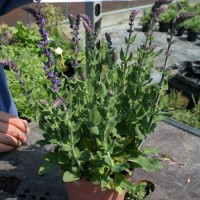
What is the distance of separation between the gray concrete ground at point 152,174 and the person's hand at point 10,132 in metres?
0.06

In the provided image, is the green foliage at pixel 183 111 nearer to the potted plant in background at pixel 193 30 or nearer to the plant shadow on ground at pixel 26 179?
the plant shadow on ground at pixel 26 179

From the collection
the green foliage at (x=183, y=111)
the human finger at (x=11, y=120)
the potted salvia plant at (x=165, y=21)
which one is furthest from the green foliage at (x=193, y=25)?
the human finger at (x=11, y=120)

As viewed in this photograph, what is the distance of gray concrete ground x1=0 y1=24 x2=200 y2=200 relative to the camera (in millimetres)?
1397

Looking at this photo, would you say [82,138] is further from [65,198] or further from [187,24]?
[187,24]

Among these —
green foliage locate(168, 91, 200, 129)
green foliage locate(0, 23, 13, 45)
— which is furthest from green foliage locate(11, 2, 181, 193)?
green foliage locate(0, 23, 13, 45)

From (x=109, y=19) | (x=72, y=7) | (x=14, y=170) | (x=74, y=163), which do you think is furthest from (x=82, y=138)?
(x=109, y=19)

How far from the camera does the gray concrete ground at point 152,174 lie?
1397 mm

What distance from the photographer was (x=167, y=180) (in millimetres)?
1479

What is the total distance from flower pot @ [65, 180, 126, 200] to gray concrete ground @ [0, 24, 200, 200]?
0.51 ft

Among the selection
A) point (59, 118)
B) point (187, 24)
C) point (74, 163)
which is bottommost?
point (187, 24)

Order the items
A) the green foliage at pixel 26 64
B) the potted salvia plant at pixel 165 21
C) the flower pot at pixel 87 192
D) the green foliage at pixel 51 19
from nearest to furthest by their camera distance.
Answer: the flower pot at pixel 87 192
the green foliage at pixel 26 64
the green foliage at pixel 51 19
the potted salvia plant at pixel 165 21

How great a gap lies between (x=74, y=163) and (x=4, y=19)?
183 inches

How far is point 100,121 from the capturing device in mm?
1105

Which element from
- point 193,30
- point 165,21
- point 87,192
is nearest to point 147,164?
point 87,192
